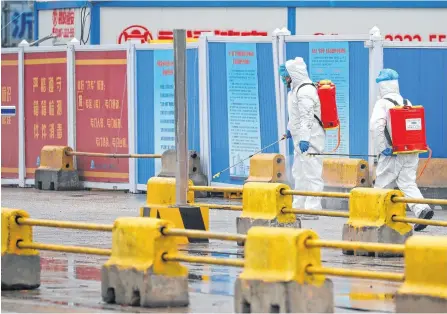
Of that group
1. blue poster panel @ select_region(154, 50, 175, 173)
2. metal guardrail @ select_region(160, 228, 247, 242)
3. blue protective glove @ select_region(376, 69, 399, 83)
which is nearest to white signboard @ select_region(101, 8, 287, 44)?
blue poster panel @ select_region(154, 50, 175, 173)

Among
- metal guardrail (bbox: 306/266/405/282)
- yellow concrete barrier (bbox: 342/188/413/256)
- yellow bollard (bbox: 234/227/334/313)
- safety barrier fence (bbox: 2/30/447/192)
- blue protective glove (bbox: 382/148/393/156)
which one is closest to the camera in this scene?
metal guardrail (bbox: 306/266/405/282)

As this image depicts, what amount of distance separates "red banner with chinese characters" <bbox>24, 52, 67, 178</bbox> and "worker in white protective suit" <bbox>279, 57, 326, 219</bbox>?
20.4 feet

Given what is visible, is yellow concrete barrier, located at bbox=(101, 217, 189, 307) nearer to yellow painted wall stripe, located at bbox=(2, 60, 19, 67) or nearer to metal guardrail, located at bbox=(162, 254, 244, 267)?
metal guardrail, located at bbox=(162, 254, 244, 267)

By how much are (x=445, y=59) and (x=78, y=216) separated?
5.46 metres

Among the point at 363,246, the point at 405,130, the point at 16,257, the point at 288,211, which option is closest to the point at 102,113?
the point at 405,130

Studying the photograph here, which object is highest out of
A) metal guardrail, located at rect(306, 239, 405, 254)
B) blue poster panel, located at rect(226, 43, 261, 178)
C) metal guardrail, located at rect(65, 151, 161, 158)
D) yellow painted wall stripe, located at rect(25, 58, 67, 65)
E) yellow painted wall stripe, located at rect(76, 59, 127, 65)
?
yellow painted wall stripe, located at rect(25, 58, 67, 65)

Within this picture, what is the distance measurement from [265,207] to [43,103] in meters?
10.9

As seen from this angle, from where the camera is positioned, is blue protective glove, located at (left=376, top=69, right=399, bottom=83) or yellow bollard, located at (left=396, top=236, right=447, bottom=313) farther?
blue protective glove, located at (left=376, top=69, right=399, bottom=83)

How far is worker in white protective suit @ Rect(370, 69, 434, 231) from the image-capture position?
1783 cm

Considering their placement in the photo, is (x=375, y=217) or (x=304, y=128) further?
(x=304, y=128)

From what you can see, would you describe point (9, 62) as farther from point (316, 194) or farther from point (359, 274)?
point (359, 274)

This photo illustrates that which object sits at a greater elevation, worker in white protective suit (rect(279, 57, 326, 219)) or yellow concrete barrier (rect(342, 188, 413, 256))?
worker in white protective suit (rect(279, 57, 326, 219))

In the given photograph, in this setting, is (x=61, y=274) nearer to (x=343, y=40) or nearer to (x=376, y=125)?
(x=376, y=125)

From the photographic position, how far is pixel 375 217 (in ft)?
48.2
